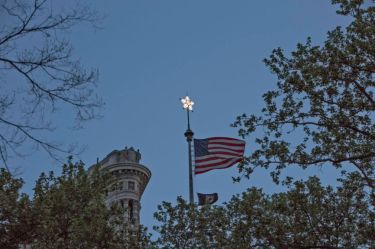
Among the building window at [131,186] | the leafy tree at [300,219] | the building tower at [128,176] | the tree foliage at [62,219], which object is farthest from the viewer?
the building window at [131,186]

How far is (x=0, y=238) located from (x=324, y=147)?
17.5m

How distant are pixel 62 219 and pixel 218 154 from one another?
9211mm

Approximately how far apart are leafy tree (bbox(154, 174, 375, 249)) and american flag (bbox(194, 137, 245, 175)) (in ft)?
14.9

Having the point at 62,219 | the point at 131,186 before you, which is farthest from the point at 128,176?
the point at 62,219

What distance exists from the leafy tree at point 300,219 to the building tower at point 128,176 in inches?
1894

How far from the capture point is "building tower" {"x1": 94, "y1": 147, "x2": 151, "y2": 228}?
71.1m

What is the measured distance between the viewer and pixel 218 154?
94.5ft

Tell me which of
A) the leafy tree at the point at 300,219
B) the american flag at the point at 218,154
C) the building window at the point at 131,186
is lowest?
the leafy tree at the point at 300,219

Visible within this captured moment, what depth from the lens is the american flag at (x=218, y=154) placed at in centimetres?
2847

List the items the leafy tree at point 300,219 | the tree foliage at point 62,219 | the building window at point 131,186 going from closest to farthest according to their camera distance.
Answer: the leafy tree at point 300,219, the tree foliage at point 62,219, the building window at point 131,186

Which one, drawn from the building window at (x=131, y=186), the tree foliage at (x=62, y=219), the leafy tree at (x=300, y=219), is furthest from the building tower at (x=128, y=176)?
the leafy tree at (x=300, y=219)

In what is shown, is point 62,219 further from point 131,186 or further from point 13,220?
point 131,186

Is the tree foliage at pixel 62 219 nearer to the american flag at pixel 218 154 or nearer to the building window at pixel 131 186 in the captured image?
the american flag at pixel 218 154

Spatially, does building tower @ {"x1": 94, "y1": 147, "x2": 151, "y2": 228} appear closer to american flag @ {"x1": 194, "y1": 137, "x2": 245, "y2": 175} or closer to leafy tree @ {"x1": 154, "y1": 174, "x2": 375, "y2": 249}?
american flag @ {"x1": 194, "y1": 137, "x2": 245, "y2": 175}
